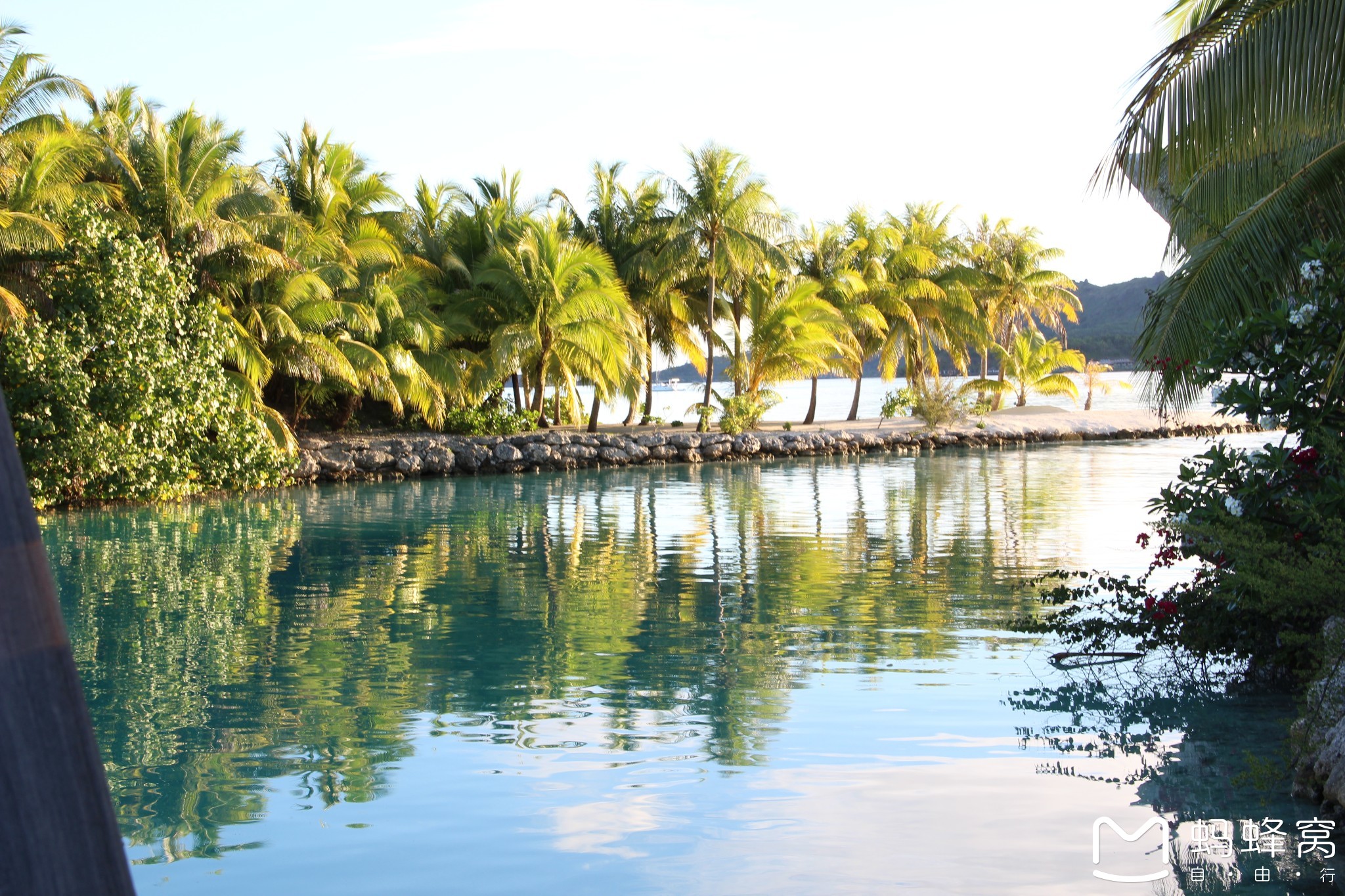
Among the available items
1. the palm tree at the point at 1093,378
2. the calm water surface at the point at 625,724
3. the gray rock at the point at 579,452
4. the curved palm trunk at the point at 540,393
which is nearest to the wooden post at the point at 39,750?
the calm water surface at the point at 625,724

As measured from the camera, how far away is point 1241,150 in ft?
23.2

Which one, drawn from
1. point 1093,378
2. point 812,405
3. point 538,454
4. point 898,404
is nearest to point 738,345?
point 812,405

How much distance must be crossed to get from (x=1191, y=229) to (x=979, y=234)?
3912 cm

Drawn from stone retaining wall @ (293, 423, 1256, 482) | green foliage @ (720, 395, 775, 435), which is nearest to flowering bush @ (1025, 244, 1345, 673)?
stone retaining wall @ (293, 423, 1256, 482)

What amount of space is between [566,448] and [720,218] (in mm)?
8920

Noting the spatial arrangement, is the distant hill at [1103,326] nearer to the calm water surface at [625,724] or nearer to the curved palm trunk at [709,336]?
the curved palm trunk at [709,336]

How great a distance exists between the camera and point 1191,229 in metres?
8.21

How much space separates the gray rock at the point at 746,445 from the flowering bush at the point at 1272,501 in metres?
24.3

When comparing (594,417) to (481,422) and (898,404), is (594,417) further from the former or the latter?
(898,404)

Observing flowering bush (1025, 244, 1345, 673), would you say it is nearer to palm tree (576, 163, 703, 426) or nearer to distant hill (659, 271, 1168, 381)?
palm tree (576, 163, 703, 426)

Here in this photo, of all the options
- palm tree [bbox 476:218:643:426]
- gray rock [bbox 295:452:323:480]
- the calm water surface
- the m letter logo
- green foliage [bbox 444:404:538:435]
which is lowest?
the m letter logo

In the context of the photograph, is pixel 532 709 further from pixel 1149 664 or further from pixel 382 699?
pixel 1149 664

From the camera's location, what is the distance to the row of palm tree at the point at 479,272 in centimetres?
2138

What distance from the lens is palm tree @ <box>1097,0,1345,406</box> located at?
6.62 meters
